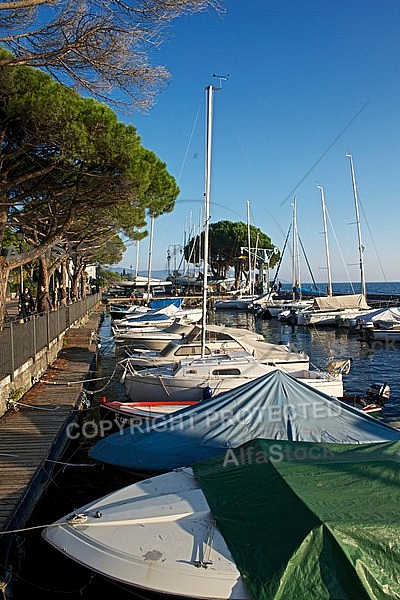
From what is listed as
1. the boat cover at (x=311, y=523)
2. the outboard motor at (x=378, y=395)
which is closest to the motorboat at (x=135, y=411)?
the outboard motor at (x=378, y=395)

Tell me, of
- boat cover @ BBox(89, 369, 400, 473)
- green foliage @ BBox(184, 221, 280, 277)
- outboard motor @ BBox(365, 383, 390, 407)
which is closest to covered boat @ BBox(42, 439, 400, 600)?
boat cover @ BBox(89, 369, 400, 473)

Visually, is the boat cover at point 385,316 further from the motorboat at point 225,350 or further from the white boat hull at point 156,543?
the white boat hull at point 156,543

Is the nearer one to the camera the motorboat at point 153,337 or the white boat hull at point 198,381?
the white boat hull at point 198,381

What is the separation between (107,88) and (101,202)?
739cm

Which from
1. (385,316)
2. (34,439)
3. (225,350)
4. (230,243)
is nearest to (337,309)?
(385,316)

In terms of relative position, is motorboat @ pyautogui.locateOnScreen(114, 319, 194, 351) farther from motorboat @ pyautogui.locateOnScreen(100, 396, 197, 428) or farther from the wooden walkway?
motorboat @ pyautogui.locateOnScreen(100, 396, 197, 428)

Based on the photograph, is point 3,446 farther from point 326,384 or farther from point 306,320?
point 306,320

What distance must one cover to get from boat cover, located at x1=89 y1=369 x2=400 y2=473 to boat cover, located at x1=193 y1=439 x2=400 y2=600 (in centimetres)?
224

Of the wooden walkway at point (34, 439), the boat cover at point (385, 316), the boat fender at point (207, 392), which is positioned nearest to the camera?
the wooden walkway at point (34, 439)

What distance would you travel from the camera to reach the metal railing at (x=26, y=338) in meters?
12.4

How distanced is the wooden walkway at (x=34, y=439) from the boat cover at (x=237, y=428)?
3.75ft

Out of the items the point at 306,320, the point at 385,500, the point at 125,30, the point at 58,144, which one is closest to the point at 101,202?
the point at 58,144

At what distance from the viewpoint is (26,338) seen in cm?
1484

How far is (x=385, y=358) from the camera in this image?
27.9m
